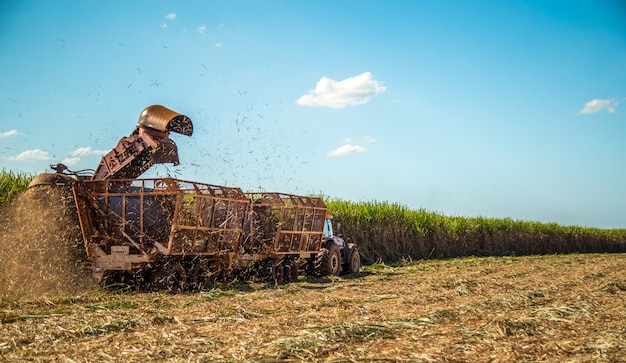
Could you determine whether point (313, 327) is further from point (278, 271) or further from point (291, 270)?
point (291, 270)

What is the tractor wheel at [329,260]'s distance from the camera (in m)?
16.3

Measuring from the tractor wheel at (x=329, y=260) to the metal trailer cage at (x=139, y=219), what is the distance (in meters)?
4.82

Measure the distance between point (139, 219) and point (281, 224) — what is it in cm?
398

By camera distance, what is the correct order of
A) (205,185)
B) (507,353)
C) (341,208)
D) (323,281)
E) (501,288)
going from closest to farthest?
(507,353), (205,185), (501,288), (323,281), (341,208)

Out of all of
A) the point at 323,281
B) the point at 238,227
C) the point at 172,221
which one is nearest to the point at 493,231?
the point at 323,281

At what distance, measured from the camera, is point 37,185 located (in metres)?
11.9

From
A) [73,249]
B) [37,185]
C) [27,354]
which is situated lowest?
[27,354]

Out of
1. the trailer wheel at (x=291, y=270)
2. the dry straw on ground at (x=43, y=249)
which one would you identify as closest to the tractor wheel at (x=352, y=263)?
the trailer wheel at (x=291, y=270)

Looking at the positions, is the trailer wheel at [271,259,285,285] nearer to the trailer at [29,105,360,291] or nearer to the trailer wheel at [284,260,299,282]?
the trailer wheel at [284,260,299,282]

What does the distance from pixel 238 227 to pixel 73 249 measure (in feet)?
11.0

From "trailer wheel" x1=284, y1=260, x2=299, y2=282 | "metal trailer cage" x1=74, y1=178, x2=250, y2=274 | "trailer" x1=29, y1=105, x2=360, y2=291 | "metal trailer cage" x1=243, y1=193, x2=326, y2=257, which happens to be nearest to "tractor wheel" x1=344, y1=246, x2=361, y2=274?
"metal trailer cage" x1=243, y1=193, x2=326, y2=257

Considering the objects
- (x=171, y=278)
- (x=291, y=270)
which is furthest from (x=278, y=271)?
(x=171, y=278)

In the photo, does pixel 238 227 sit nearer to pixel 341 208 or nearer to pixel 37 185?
pixel 37 185

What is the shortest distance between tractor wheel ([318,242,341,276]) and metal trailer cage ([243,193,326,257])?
42 cm
